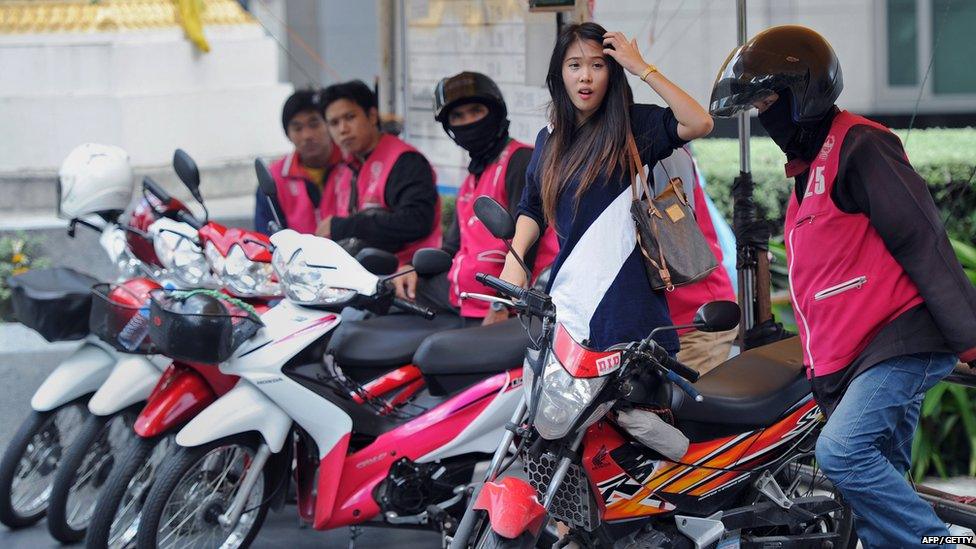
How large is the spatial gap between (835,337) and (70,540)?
10.2 feet

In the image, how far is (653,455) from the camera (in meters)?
3.58

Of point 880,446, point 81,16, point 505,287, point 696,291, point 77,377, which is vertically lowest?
point 77,377

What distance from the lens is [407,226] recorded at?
539cm

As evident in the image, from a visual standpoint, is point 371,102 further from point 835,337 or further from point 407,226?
point 835,337

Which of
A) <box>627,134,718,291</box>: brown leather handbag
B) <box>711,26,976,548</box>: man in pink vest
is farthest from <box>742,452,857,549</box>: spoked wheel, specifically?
<box>627,134,718,291</box>: brown leather handbag

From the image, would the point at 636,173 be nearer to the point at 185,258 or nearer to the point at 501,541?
the point at 501,541

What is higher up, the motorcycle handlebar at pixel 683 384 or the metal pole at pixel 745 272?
the metal pole at pixel 745 272

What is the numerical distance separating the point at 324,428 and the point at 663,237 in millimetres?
1388

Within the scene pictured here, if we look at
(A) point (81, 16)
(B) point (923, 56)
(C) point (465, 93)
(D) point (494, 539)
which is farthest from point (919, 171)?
(A) point (81, 16)

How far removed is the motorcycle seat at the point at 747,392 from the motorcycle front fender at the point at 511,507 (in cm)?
55

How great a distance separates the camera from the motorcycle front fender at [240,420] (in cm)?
421

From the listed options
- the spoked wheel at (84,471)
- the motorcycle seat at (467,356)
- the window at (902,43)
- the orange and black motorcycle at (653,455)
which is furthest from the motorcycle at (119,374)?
the window at (902,43)

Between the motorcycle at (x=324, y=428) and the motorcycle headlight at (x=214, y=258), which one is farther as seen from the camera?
the motorcycle headlight at (x=214, y=258)

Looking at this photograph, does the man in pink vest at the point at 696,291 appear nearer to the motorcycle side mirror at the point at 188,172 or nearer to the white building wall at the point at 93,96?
the motorcycle side mirror at the point at 188,172
